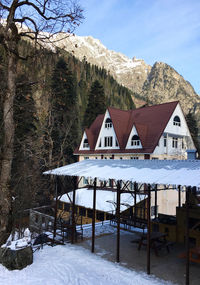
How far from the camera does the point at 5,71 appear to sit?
11125 mm

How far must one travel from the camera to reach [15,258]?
29.2ft

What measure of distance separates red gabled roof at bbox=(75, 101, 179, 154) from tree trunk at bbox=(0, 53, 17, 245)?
60.7 ft

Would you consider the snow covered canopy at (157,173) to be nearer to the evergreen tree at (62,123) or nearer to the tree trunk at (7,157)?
the tree trunk at (7,157)

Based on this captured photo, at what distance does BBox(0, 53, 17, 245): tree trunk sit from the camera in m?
10.1

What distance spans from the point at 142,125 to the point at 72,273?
22468 mm

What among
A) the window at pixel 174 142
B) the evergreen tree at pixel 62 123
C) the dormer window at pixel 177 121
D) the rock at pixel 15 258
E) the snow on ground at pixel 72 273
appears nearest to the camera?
the snow on ground at pixel 72 273

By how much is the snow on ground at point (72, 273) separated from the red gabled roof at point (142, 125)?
1803cm

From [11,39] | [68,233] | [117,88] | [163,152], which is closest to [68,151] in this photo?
[163,152]

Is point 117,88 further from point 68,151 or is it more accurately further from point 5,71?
point 5,71

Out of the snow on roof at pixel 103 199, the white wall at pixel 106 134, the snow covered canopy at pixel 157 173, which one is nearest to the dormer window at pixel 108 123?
the white wall at pixel 106 134

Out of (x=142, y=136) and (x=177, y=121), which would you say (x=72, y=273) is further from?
(x=177, y=121)

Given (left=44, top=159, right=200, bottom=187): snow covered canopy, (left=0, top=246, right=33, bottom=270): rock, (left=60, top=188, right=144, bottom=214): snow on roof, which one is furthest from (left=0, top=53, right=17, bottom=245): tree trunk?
(left=60, top=188, right=144, bottom=214): snow on roof

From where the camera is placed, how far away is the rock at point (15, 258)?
29.1 feet

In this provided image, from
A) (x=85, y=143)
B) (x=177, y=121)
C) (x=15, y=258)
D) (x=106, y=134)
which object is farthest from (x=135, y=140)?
(x=15, y=258)
